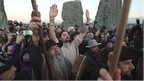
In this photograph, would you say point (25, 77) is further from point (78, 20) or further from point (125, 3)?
point (78, 20)

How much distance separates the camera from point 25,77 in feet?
16.0

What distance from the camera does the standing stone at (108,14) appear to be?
21.2 m

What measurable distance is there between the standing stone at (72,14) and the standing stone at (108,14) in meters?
4.62

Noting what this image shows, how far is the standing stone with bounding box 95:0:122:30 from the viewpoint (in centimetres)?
2125

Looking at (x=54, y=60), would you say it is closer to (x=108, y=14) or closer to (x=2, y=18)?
(x=108, y=14)

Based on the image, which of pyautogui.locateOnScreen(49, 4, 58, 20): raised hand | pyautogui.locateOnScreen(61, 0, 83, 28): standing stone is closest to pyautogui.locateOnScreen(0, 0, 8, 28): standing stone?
pyautogui.locateOnScreen(61, 0, 83, 28): standing stone

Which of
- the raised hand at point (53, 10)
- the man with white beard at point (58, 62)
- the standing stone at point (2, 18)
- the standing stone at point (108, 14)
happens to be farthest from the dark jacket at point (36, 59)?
the standing stone at point (2, 18)

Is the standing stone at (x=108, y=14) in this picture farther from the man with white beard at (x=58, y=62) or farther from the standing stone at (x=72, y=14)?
the man with white beard at (x=58, y=62)

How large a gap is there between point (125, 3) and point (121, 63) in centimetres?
215

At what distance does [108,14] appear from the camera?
21906mm

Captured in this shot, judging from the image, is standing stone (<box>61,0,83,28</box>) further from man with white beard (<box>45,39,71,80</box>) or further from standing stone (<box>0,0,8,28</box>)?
man with white beard (<box>45,39,71,80</box>)

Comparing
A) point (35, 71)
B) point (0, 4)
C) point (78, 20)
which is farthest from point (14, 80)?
point (78, 20)

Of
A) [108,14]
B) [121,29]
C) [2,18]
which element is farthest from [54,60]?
[2,18]

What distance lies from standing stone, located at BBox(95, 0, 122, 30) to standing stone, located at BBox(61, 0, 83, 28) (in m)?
4.62
